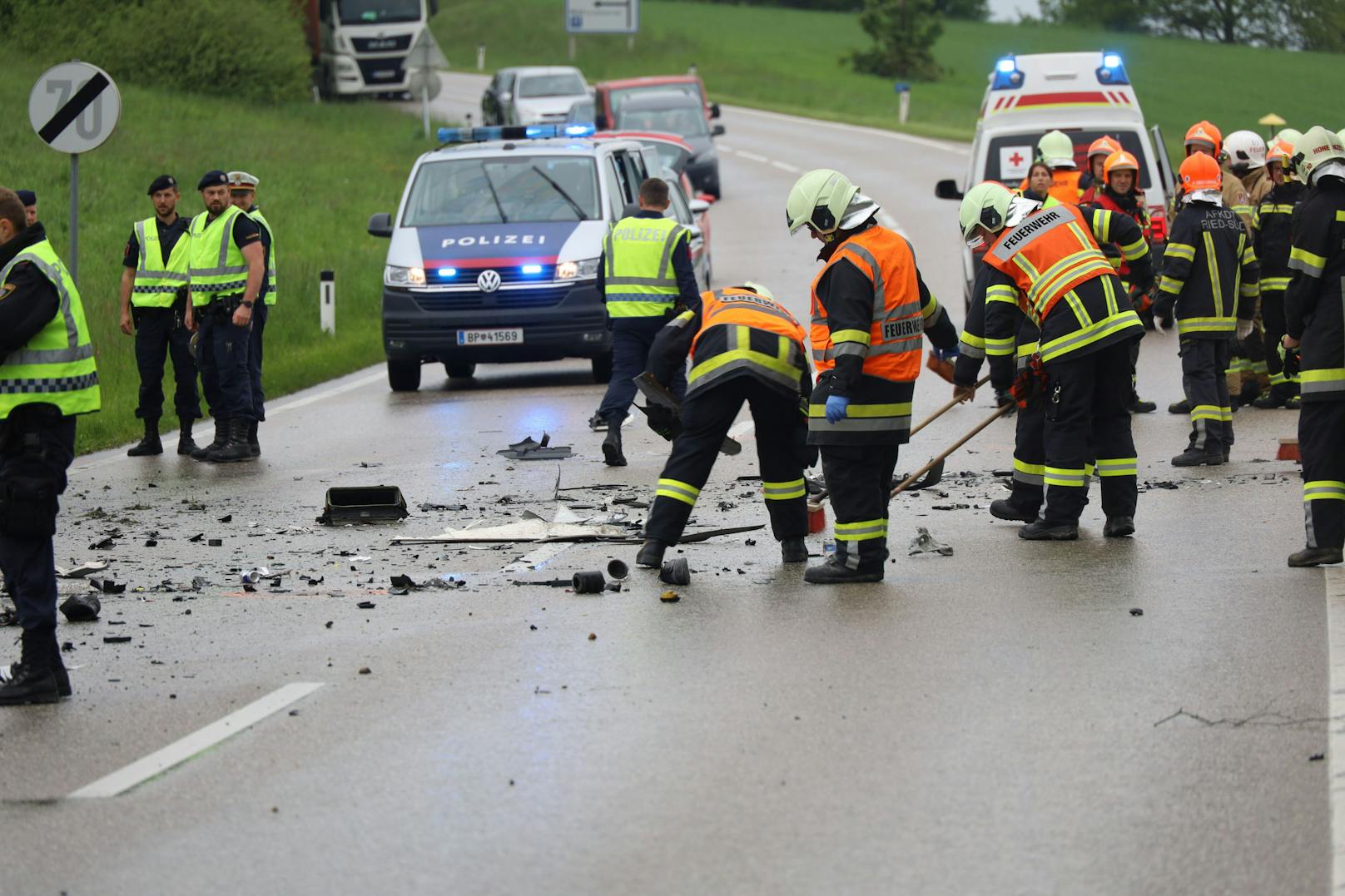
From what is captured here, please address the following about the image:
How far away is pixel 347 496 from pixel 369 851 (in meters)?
6.30

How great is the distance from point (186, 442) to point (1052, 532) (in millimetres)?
7092

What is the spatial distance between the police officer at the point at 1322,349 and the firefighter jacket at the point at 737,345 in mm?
2262

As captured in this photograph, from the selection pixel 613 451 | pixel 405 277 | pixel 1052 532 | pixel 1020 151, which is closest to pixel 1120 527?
pixel 1052 532

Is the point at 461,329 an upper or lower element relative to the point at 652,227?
lower

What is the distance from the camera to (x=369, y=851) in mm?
5426

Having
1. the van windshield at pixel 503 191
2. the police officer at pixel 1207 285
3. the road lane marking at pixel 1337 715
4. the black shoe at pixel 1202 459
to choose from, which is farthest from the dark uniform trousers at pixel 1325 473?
the van windshield at pixel 503 191

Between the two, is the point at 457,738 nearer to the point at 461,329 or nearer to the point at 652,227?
the point at 652,227

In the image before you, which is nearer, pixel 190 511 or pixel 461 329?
pixel 190 511

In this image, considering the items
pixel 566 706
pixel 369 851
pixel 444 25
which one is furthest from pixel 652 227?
pixel 444 25

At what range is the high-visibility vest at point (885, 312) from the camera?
29.8 ft

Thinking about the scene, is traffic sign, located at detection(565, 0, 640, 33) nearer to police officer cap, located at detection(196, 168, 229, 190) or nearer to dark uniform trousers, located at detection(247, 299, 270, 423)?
dark uniform trousers, located at detection(247, 299, 270, 423)

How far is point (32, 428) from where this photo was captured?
739 cm

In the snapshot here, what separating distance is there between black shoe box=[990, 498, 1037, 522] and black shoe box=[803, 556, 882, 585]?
1.81 m

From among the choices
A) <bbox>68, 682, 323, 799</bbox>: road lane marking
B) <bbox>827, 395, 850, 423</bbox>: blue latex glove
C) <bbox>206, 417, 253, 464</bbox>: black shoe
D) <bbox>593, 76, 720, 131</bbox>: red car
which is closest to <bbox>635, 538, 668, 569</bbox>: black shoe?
<bbox>827, 395, 850, 423</bbox>: blue latex glove
